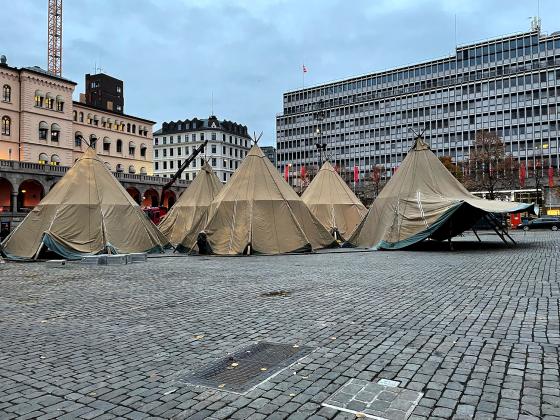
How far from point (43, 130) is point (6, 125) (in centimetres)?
489

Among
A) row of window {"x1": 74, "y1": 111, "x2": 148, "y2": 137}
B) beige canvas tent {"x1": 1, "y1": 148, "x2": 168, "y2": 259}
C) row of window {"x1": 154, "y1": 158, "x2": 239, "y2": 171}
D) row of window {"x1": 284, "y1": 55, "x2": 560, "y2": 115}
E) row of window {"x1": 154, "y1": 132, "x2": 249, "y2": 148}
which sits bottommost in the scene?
beige canvas tent {"x1": 1, "y1": 148, "x2": 168, "y2": 259}

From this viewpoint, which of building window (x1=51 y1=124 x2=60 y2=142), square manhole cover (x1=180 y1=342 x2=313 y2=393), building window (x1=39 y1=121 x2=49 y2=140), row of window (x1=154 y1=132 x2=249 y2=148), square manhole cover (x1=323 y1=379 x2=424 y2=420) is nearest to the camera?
square manhole cover (x1=323 y1=379 x2=424 y2=420)

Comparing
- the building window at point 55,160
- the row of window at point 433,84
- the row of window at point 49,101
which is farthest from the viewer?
the row of window at point 433,84

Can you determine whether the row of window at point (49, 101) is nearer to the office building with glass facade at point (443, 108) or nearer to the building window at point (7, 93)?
the building window at point (7, 93)

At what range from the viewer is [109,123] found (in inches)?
3014

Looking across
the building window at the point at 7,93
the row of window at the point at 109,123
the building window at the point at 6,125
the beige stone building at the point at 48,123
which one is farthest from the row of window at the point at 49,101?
the row of window at the point at 109,123

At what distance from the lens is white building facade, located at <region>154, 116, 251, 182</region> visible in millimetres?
119500

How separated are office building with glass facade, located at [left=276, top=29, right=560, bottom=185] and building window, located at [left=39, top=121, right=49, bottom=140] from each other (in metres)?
49.2

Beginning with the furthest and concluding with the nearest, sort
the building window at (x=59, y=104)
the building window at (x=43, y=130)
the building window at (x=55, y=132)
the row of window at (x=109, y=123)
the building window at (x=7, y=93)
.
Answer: the row of window at (x=109, y=123) → the building window at (x=59, y=104) → the building window at (x=55, y=132) → the building window at (x=43, y=130) → the building window at (x=7, y=93)

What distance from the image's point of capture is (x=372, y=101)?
10906cm

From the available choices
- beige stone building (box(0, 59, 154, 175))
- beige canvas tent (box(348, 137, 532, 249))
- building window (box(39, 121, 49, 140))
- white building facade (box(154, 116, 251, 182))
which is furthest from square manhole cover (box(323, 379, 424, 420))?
white building facade (box(154, 116, 251, 182))

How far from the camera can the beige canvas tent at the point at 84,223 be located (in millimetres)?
22438

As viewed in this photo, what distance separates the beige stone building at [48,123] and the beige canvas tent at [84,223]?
1529 inches

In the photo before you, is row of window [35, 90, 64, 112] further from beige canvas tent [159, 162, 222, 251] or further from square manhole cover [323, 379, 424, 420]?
square manhole cover [323, 379, 424, 420]
